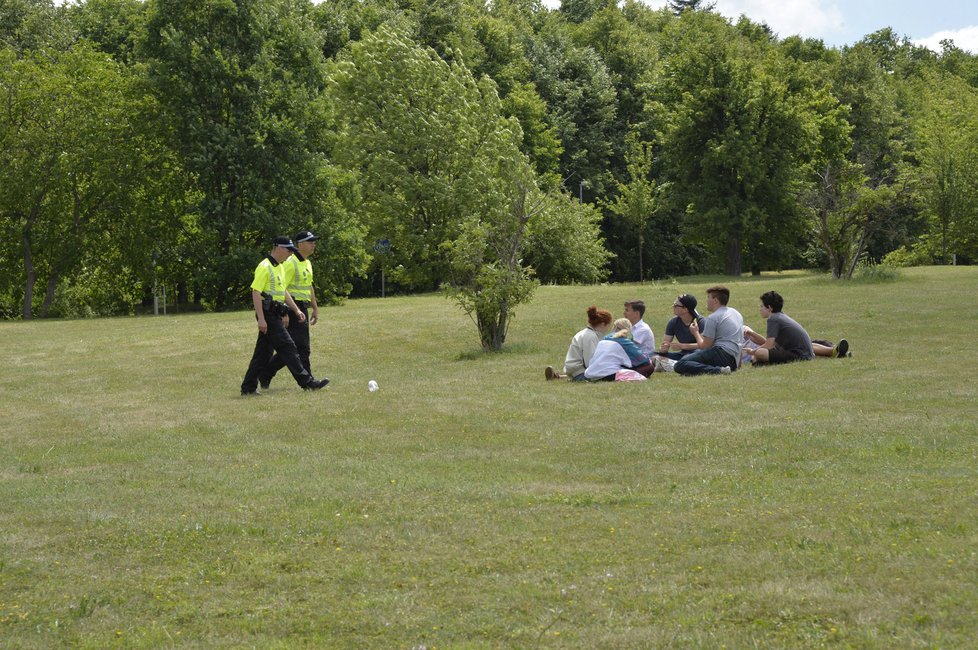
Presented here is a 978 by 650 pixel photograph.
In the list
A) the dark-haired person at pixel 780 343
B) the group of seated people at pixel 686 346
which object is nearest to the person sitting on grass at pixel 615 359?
the group of seated people at pixel 686 346

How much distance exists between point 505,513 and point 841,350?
11149 mm

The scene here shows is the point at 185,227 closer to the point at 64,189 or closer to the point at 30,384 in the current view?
the point at 64,189

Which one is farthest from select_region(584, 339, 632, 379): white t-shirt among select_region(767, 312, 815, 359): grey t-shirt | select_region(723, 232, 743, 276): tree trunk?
select_region(723, 232, 743, 276): tree trunk

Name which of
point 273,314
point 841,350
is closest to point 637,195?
point 841,350

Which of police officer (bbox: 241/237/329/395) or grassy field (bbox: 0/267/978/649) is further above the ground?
police officer (bbox: 241/237/329/395)

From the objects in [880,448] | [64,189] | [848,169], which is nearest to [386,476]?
[880,448]

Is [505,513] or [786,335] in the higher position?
[786,335]

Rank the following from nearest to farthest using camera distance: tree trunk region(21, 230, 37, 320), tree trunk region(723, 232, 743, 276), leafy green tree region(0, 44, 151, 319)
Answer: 1. leafy green tree region(0, 44, 151, 319)
2. tree trunk region(21, 230, 37, 320)
3. tree trunk region(723, 232, 743, 276)

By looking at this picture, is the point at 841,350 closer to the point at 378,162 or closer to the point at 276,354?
the point at 276,354

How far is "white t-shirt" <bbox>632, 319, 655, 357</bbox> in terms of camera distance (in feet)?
55.5

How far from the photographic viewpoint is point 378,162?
1683 inches

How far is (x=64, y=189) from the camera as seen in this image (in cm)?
4422

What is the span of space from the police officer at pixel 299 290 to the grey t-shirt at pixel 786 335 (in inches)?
266

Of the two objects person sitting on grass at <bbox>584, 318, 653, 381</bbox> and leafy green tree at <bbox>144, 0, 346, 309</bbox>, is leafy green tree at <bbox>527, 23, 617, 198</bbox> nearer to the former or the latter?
leafy green tree at <bbox>144, 0, 346, 309</bbox>
